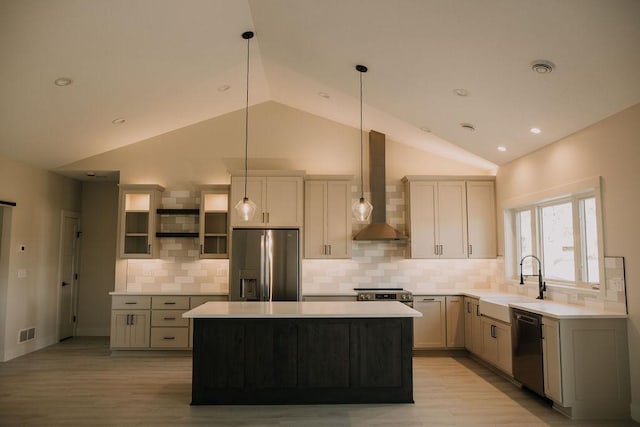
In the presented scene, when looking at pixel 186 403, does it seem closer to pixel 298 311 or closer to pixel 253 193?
→ pixel 298 311

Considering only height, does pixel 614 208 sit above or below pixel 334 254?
above

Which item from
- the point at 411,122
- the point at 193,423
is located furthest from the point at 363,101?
the point at 193,423

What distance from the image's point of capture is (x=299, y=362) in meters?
4.07

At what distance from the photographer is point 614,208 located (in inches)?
150

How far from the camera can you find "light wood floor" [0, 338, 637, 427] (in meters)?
3.66

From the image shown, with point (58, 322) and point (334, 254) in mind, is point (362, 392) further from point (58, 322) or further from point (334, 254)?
point (58, 322)

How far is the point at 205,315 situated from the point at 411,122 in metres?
3.38

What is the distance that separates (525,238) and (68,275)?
23.1 ft

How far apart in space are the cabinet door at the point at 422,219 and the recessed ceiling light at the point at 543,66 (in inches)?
118

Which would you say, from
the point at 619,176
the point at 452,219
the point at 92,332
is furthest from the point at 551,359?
the point at 92,332

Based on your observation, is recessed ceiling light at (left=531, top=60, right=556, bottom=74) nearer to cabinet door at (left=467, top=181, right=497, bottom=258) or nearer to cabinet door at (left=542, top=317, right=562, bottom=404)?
cabinet door at (left=542, top=317, right=562, bottom=404)

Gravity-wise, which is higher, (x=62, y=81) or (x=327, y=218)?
(x=62, y=81)

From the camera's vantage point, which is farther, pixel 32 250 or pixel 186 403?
pixel 32 250

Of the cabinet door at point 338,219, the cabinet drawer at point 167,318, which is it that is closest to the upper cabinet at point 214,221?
the cabinet drawer at point 167,318
